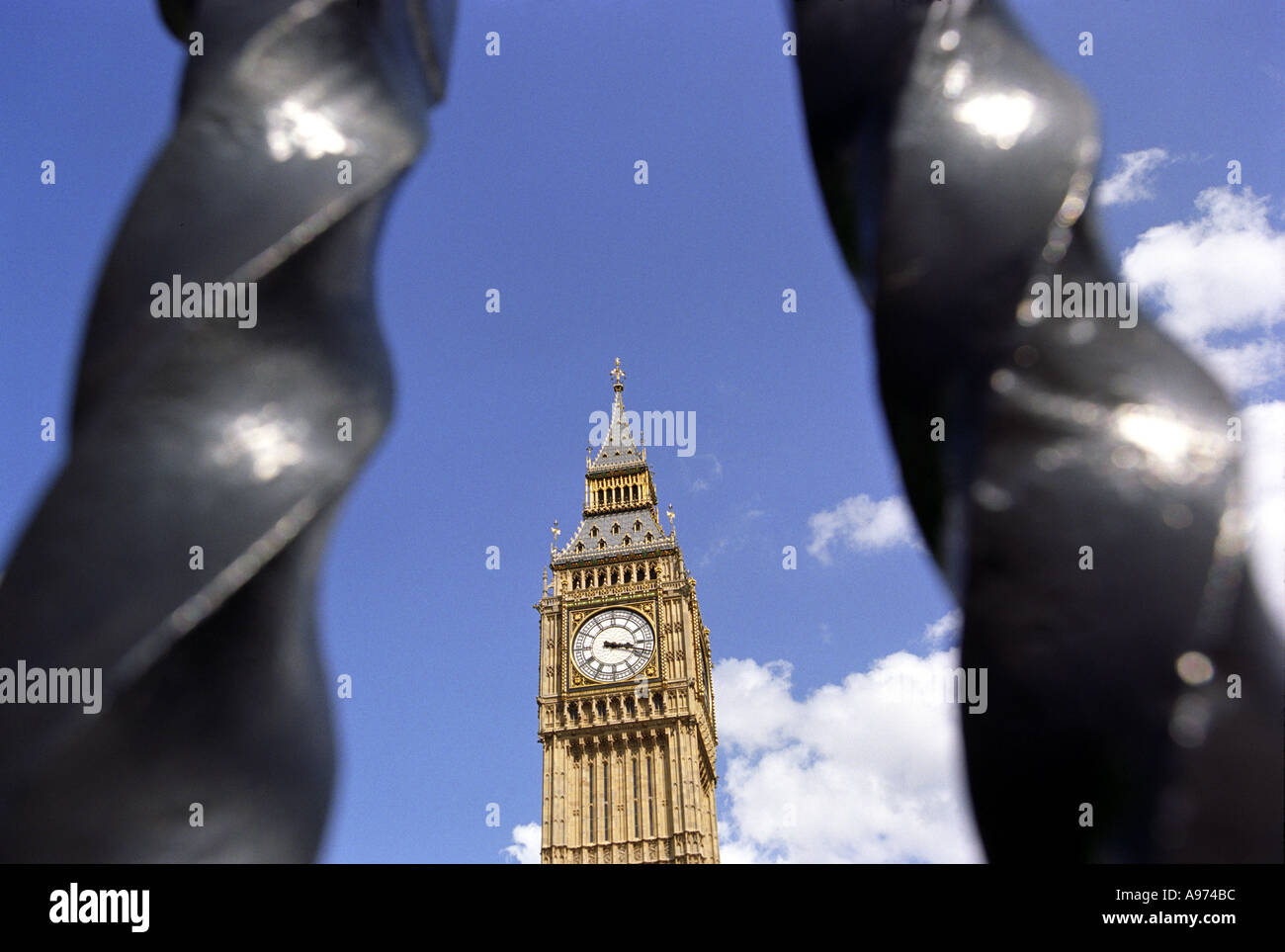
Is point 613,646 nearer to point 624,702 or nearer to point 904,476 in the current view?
point 624,702

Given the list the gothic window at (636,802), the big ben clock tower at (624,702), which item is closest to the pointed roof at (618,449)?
the big ben clock tower at (624,702)

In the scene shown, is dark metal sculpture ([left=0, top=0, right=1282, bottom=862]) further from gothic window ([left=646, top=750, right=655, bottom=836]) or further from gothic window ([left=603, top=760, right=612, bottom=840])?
gothic window ([left=603, top=760, right=612, bottom=840])

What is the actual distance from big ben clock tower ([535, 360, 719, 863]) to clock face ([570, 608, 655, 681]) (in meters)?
0.04

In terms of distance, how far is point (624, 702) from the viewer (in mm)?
45344

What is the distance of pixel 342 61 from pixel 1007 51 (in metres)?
0.65

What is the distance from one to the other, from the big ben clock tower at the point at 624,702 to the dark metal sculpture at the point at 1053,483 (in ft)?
139

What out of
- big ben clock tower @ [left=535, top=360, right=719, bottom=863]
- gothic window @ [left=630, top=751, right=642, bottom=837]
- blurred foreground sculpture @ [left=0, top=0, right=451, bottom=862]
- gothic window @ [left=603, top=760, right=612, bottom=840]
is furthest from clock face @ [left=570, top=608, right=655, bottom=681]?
blurred foreground sculpture @ [left=0, top=0, right=451, bottom=862]

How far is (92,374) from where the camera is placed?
896 millimetres

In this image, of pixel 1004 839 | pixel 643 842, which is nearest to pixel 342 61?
pixel 1004 839

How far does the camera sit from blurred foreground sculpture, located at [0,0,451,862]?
777mm

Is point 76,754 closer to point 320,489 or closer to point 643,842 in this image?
point 320,489

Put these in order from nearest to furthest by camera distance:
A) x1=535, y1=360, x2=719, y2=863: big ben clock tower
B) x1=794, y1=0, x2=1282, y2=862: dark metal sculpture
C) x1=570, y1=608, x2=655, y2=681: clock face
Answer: x1=794, y1=0, x2=1282, y2=862: dark metal sculpture → x1=535, y1=360, x2=719, y2=863: big ben clock tower → x1=570, y1=608, x2=655, y2=681: clock face

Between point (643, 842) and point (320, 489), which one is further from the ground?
point (320, 489)

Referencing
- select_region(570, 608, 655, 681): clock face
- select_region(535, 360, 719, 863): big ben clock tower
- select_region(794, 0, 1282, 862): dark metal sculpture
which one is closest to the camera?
select_region(794, 0, 1282, 862): dark metal sculpture
